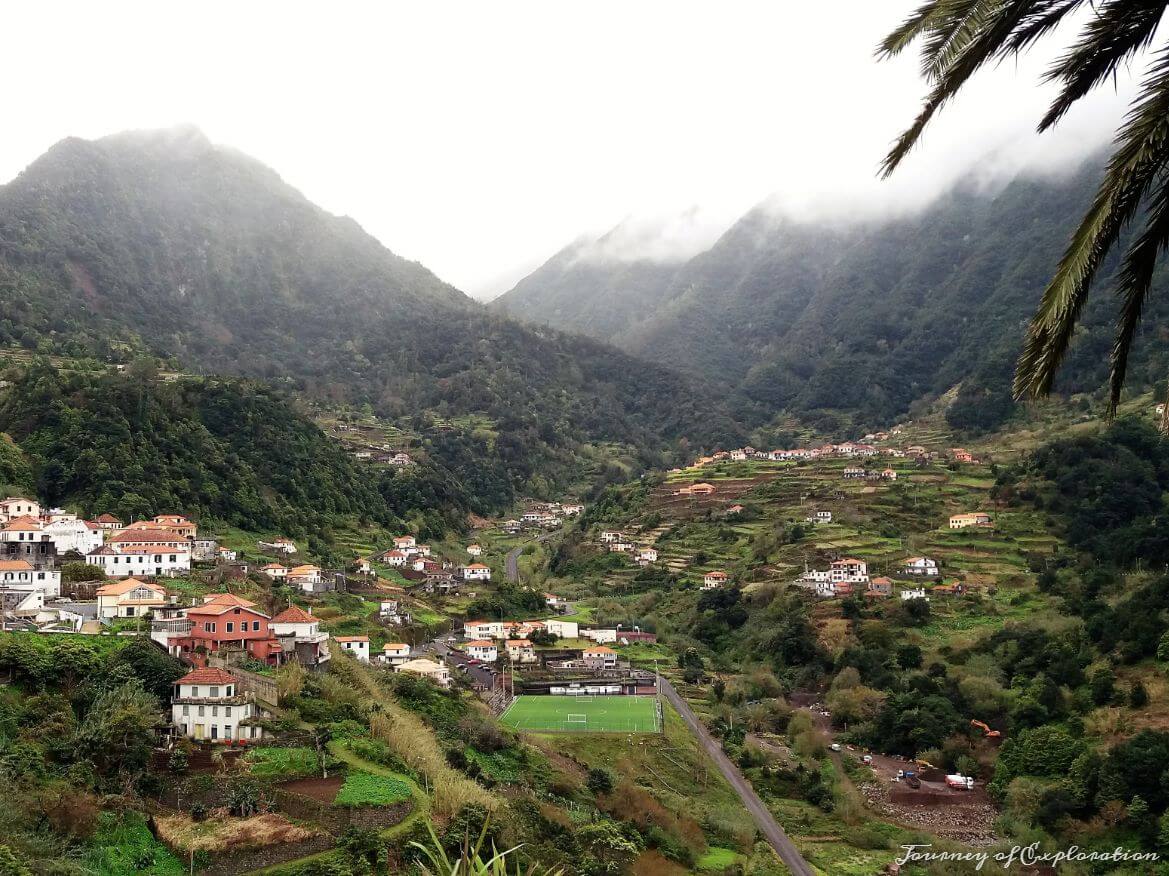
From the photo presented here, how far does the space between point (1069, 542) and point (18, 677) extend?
163 feet

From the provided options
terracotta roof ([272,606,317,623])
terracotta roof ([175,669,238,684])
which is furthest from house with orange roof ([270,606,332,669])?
terracotta roof ([175,669,238,684])

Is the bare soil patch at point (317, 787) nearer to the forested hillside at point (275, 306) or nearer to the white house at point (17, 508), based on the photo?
the white house at point (17, 508)

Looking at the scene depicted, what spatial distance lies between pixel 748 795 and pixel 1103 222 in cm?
2871

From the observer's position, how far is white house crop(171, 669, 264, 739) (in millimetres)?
19094

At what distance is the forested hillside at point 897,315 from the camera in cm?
11150

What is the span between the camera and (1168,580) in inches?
1411

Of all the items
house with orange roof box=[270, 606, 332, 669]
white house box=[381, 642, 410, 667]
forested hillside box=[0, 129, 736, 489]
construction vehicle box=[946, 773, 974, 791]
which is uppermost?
forested hillside box=[0, 129, 736, 489]

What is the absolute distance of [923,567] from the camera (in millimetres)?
49500

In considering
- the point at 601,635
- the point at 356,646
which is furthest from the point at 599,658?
the point at 356,646

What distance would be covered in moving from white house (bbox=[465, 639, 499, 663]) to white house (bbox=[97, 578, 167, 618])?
1857 centimetres

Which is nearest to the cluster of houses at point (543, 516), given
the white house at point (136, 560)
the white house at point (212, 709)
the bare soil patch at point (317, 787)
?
the white house at point (136, 560)

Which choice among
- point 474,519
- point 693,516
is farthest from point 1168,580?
point 474,519

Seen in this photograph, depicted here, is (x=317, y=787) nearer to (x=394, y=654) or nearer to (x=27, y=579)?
(x=27, y=579)

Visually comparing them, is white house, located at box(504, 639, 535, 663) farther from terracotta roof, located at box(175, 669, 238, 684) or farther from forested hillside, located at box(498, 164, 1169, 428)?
forested hillside, located at box(498, 164, 1169, 428)
